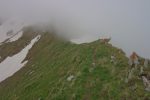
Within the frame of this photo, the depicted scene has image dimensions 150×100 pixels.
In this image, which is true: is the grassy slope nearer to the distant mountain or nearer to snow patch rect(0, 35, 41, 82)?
the distant mountain

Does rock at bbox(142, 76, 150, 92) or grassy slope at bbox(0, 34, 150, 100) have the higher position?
rock at bbox(142, 76, 150, 92)

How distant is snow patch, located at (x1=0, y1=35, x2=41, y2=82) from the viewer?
9031 centimetres

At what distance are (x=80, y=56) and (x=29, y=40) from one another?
200 feet

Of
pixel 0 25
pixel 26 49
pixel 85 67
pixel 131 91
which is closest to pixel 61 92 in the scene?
pixel 85 67

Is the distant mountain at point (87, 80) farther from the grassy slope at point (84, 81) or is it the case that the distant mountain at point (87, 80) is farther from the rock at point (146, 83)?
the rock at point (146, 83)

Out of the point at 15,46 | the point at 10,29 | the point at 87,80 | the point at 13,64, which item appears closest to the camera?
the point at 87,80

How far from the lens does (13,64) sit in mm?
96312

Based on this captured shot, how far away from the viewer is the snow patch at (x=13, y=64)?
296 feet

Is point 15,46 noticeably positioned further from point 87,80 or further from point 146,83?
point 146,83

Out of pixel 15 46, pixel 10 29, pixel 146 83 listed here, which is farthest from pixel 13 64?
pixel 10 29

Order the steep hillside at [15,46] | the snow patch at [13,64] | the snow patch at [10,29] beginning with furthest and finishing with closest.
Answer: the snow patch at [10,29] → the steep hillside at [15,46] → the snow patch at [13,64]

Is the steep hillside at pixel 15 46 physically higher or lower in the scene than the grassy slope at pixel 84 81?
lower

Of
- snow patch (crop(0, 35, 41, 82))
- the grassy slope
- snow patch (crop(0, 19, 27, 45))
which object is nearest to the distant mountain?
the grassy slope

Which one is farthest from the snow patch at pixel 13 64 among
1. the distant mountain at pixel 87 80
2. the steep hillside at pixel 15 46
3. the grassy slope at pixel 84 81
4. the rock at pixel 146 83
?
the rock at pixel 146 83
